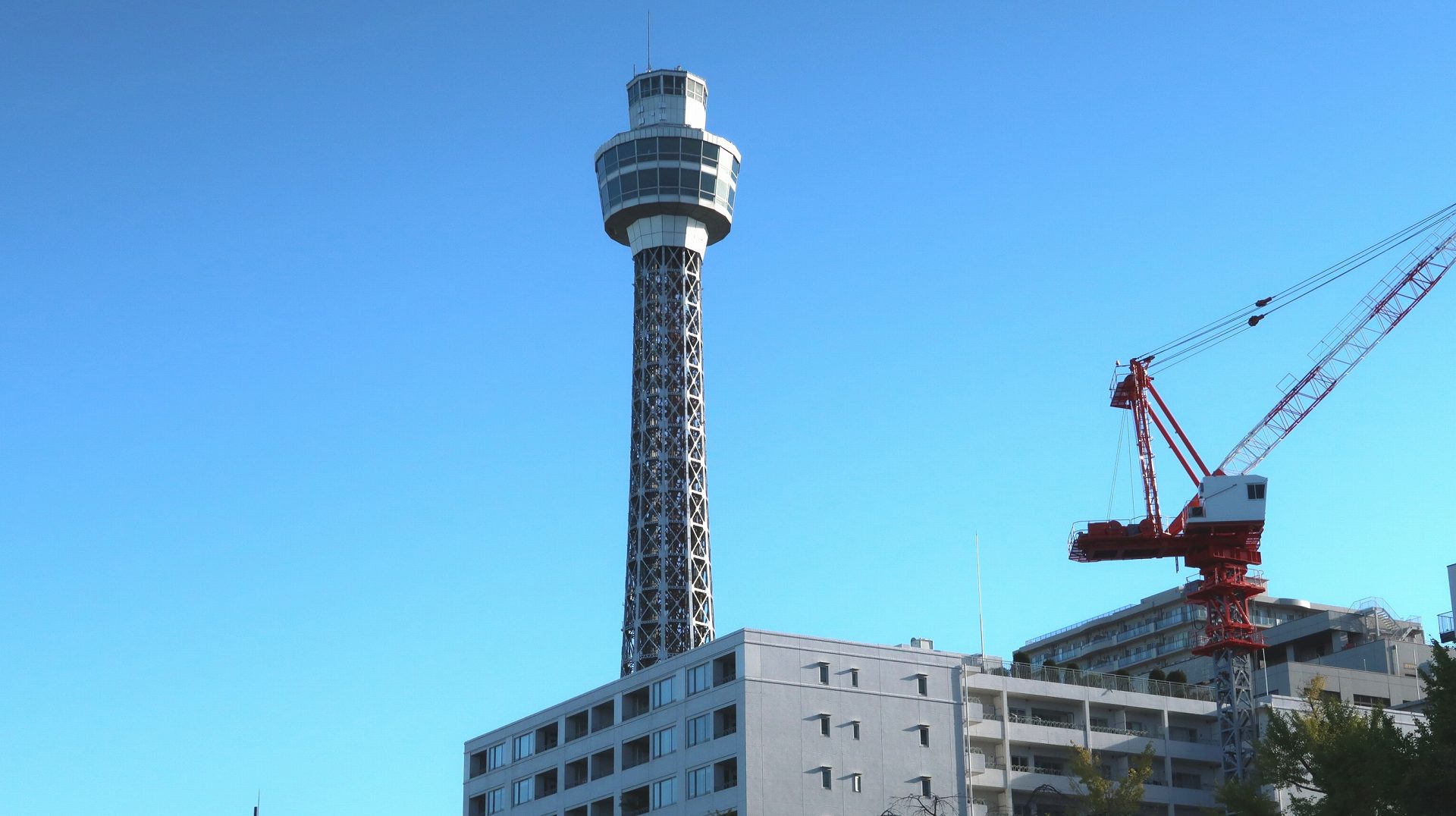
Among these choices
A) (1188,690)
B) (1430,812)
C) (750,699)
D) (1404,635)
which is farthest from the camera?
(1404,635)

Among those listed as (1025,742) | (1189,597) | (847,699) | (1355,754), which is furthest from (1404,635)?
(1355,754)

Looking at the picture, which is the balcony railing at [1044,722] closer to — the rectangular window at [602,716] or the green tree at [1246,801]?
the rectangular window at [602,716]

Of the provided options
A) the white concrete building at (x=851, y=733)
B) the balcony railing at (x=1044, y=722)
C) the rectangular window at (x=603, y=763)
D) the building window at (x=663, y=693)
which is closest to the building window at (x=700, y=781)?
the white concrete building at (x=851, y=733)

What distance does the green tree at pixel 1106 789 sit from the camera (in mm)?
107500

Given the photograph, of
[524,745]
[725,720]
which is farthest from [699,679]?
[524,745]

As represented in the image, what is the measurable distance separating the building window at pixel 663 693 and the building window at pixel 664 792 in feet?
17.1

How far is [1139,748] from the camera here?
129 metres

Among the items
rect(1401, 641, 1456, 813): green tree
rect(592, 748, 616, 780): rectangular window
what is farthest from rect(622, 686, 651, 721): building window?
rect(1401, 641, 1456, 813): green tree

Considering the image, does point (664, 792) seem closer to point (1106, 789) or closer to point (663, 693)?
point (663, 693)

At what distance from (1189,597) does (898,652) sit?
27.0 meters

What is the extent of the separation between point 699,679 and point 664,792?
7565 millimetres

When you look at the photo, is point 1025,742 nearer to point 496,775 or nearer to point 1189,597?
point 1189,597

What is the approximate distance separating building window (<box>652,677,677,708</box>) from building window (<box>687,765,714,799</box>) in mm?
6102

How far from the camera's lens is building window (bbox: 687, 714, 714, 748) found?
121 meters
